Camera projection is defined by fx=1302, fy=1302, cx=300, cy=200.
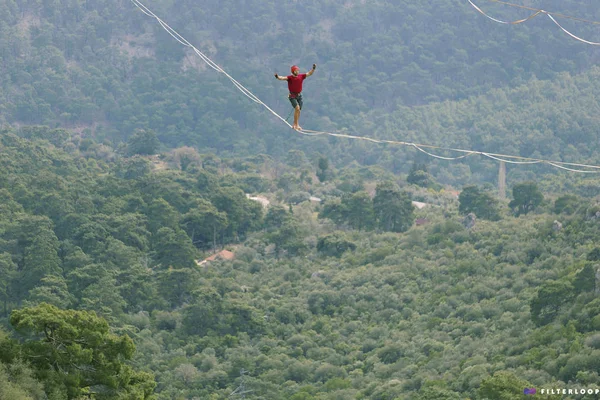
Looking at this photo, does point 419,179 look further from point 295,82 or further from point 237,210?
point 295,82

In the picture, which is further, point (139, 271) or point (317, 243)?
point (317, 243)

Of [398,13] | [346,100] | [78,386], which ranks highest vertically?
[398,13]

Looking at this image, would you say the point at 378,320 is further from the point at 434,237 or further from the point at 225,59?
the point at 225,59

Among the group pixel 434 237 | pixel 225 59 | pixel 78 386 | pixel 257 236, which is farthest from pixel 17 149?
pixel 225 59

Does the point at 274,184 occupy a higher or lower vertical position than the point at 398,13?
lower

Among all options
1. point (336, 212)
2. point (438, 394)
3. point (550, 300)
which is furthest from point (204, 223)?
point (438, 394)

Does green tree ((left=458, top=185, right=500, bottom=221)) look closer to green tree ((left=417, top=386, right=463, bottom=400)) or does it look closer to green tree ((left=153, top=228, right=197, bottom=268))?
green tree ((left=153, top=228, right=197, bottom=268))

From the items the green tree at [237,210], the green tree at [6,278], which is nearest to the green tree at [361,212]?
the green tree at [237,210]
